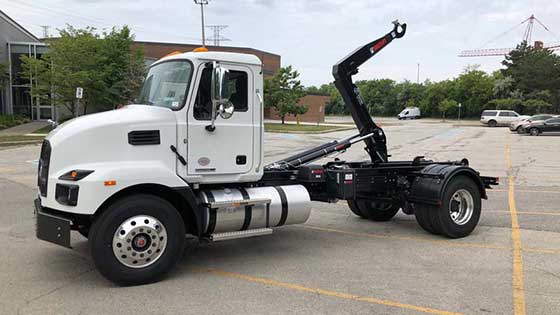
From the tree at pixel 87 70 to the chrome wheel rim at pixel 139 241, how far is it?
2715 centimetres

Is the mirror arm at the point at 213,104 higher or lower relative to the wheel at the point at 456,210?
higher

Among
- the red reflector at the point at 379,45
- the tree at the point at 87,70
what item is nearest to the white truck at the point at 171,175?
the red reflector at the point at 379,45

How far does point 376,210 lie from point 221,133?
161 inches

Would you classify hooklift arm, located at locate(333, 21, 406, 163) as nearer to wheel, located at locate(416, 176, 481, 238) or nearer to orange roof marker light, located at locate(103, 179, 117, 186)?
wheel, located at locate(416, 176, 481, 238)

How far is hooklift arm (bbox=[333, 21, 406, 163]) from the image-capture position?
8.30m

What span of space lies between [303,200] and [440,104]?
8066 centimetres

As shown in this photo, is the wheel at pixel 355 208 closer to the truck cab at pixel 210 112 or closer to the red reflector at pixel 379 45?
the red reflector at pixel 379 45

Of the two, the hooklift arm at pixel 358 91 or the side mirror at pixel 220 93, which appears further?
the hooklift arm at pixel 358 91

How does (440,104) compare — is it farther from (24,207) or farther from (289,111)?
(24,207)

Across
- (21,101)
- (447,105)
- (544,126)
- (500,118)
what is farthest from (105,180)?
(447,105)

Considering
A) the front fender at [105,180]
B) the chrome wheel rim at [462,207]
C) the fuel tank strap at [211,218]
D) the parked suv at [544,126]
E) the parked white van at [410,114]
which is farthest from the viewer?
the parked white van at [410,114]

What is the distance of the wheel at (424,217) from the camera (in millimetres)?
7742

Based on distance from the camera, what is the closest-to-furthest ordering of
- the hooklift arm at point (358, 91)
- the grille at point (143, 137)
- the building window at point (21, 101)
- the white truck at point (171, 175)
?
the white truck at point (171, 175), the grille at point (143, 137), the hooklift arm at point (358, 91), the building window at point (21, 101)

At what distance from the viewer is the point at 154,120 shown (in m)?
5.66
